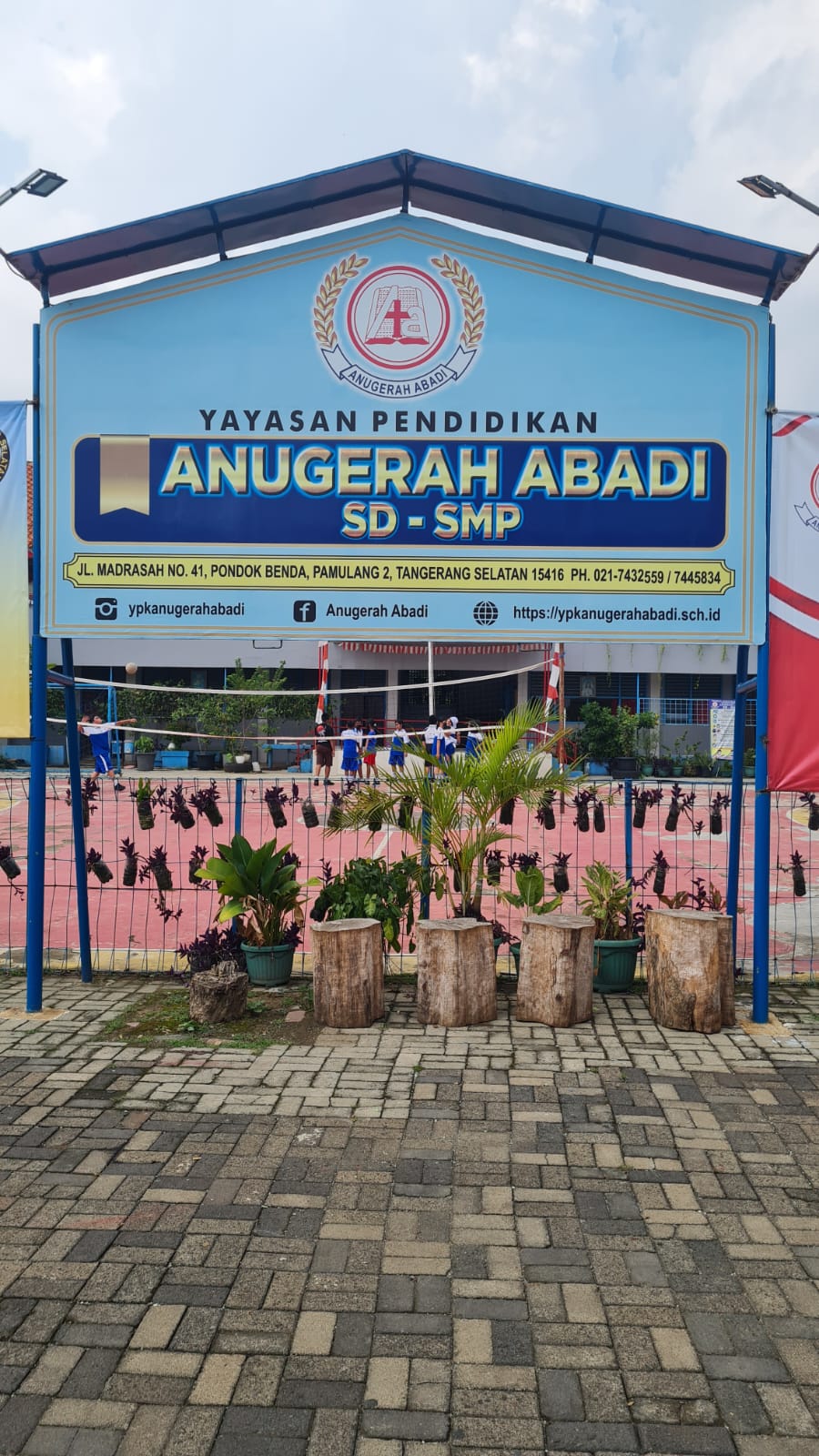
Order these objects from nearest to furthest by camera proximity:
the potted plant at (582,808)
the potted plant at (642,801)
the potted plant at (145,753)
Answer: the potted plant at (582,808) → the potted plant at (642,801) → the potted plant at (145,753)

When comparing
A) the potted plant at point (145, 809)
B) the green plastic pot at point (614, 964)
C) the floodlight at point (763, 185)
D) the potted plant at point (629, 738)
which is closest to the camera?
the floodlight at point (763, 185)

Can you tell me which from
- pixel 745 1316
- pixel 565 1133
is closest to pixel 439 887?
pixel 565 1133

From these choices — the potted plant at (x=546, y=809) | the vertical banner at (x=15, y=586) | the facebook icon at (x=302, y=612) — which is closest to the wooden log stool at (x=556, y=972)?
the potted plant at (x=546, y=809)

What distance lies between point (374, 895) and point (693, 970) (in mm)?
2152

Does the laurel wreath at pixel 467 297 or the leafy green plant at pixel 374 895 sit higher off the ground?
the laurel wreath at pixel 467 297

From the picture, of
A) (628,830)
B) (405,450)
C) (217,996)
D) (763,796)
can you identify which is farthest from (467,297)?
(217,996)

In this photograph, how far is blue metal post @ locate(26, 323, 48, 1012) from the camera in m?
6.52

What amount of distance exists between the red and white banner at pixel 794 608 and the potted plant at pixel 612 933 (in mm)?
1366

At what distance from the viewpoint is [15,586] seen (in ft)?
22.5

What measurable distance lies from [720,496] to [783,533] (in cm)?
47

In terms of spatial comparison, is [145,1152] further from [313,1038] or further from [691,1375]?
[691,1375]

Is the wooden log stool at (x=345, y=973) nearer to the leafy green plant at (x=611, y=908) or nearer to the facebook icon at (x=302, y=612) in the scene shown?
the leafy green plant at (x=611, y=908)

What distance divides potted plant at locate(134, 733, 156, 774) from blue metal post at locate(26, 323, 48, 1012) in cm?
2224

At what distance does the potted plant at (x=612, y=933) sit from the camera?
7.09 metres
